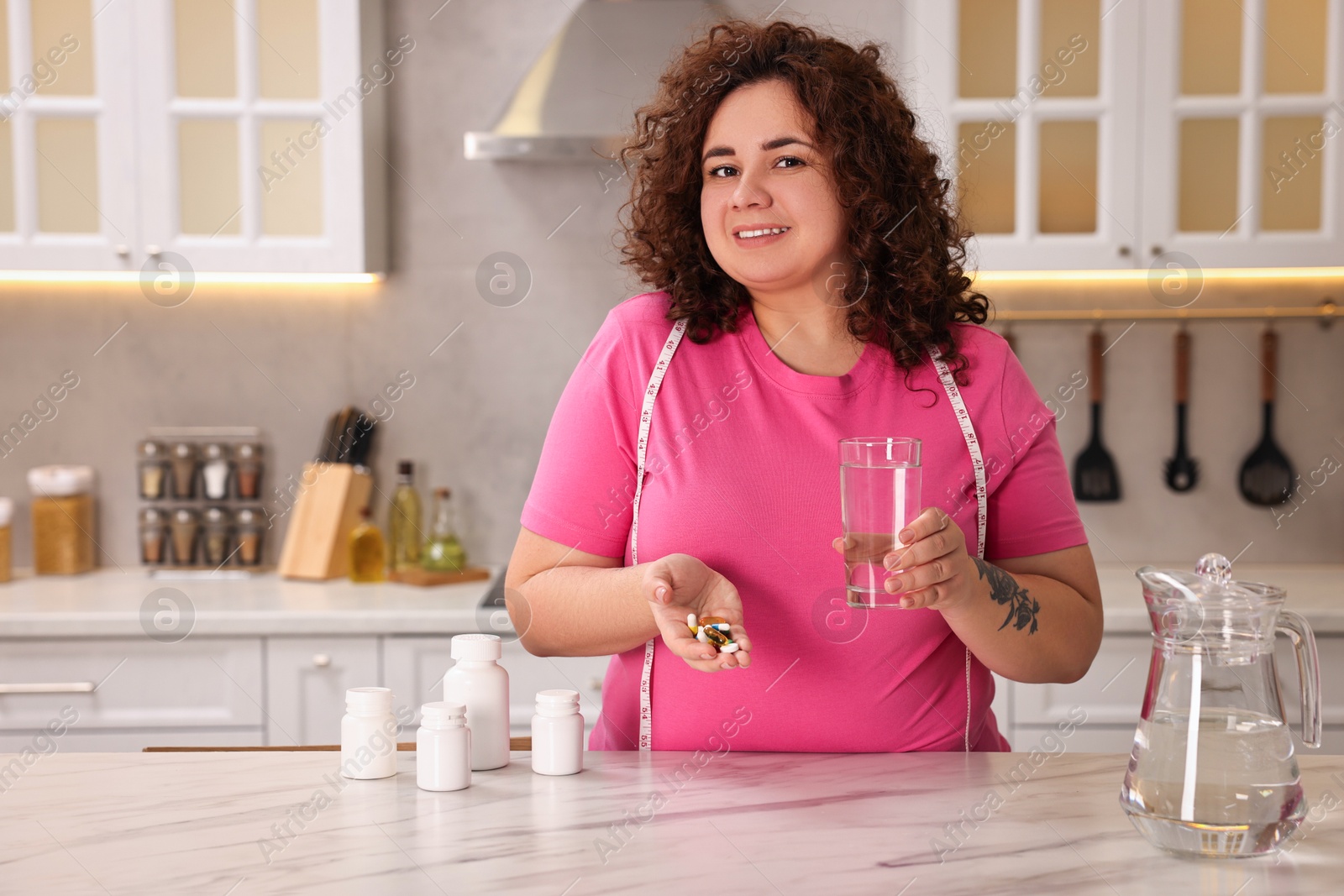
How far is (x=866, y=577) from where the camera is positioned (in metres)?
1.01

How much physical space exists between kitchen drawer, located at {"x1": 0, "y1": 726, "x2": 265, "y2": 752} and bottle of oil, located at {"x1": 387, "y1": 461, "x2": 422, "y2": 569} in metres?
0.53

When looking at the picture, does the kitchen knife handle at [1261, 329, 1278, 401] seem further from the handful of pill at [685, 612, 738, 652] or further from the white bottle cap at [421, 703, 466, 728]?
the white bottle cap at [421, 703, 466, 728]

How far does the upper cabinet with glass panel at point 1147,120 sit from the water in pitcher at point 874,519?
1500 millimetres

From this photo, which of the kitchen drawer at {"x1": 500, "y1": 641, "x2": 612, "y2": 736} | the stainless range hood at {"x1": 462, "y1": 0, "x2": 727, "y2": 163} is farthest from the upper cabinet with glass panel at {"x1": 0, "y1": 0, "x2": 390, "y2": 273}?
the kitchen drawer at {"x1": 500, "y1": 641, "x2": 612, "y2": 736}

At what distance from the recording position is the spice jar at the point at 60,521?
262cm

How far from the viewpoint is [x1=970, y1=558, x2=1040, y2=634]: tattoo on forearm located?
1.12m

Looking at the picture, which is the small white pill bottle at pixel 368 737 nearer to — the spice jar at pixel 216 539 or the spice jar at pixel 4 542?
the spice jar at pixel 216 539

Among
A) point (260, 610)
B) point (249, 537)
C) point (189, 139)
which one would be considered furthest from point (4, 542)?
point (189, 139)

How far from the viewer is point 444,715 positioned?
0.98 meters

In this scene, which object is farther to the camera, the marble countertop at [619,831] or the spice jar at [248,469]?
the spice jar at [248,469]

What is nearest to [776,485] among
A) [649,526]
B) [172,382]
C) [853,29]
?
[649,526]

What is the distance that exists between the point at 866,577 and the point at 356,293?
2.02 meters

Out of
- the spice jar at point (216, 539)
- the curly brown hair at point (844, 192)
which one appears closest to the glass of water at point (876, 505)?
the curly brown hair at point (844, 192)

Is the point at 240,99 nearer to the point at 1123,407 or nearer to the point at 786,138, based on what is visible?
the point at 786,138
